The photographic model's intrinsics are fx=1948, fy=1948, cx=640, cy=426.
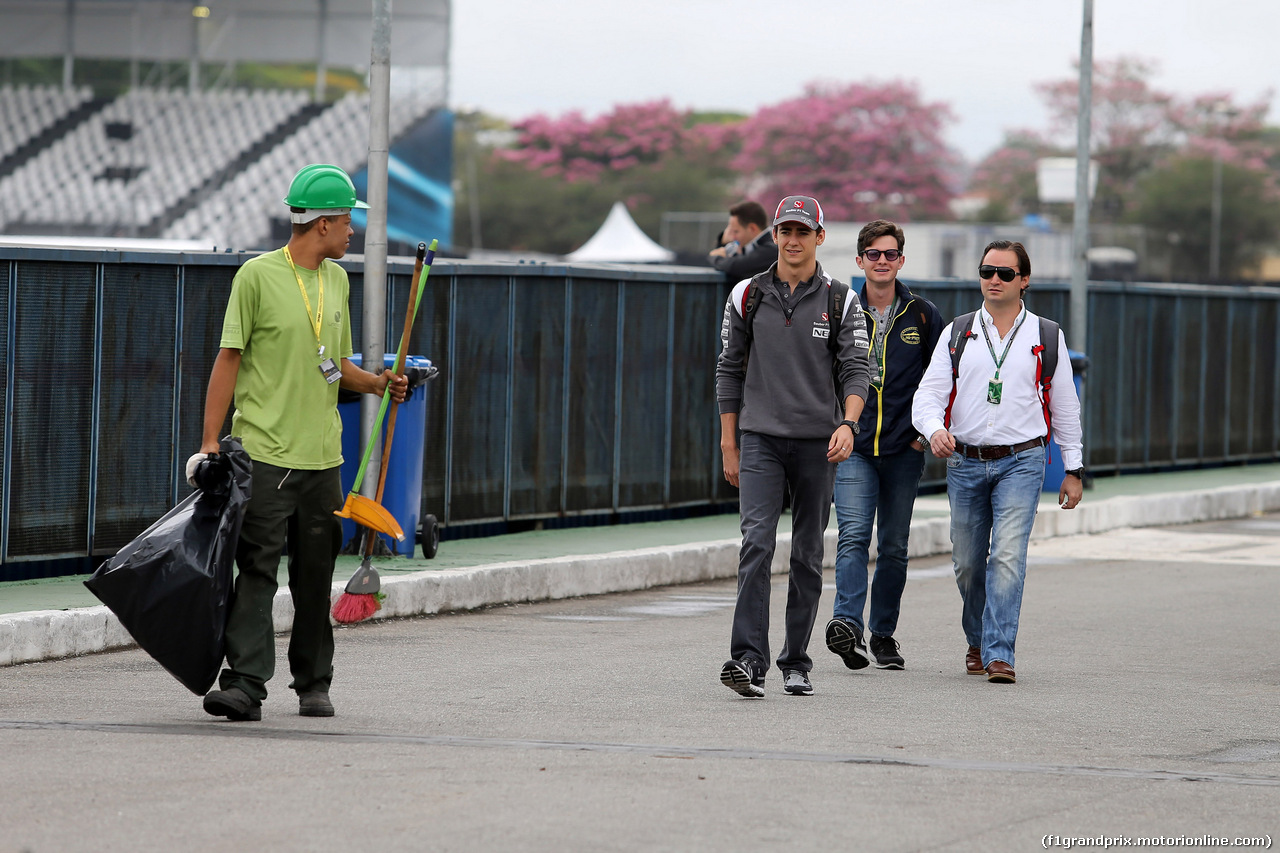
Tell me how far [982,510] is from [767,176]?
8196cm

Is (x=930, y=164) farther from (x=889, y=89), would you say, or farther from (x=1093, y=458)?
(x=1093, y=458)

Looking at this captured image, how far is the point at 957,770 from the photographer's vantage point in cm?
627

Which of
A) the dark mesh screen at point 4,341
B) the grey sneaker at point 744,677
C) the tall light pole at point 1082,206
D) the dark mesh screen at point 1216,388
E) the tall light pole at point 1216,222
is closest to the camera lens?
the grey sneaker at point 744,677

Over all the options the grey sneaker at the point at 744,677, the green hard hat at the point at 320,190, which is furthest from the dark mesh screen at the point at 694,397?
the green hard hat at the point at 320,190

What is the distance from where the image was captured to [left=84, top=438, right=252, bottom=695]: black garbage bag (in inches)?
268

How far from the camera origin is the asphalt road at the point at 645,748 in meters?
5.38

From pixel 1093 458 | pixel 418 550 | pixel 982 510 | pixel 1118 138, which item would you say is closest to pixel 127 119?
pixel 1093 458

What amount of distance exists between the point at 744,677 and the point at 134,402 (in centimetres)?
439

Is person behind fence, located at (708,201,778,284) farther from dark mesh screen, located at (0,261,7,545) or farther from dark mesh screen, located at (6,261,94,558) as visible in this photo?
dark mesh screen, located at (0,261,7,545)

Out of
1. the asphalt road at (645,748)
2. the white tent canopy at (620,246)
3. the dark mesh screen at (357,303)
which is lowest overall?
the asphalt road at (645,748)

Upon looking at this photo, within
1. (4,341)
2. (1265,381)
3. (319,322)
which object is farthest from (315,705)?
(1265,381)

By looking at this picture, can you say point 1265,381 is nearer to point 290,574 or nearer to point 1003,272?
point 1003,272

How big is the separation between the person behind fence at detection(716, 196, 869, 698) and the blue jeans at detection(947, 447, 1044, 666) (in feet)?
2.59

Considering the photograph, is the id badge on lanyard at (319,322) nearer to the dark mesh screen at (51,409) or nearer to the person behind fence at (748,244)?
the dark mesh screen at (51,409)
